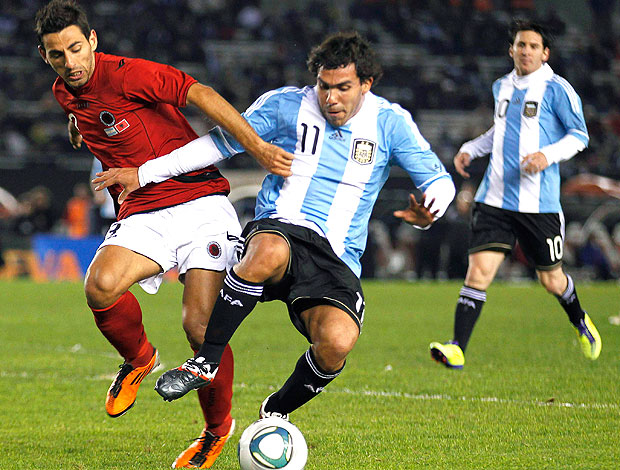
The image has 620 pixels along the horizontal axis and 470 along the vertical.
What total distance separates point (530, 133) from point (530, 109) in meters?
0.18

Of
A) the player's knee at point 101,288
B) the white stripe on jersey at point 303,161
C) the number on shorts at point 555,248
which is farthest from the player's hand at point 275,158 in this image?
the number on shorts at point 555,248

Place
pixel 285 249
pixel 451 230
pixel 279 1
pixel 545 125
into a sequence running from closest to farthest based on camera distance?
1. pixel 285 249
2. pixel 545 125
3. pixel 451 230
4. pixel 279 1

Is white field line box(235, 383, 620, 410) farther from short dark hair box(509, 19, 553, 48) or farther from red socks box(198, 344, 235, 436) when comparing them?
short dark hair box(509, 19, 553, 48)

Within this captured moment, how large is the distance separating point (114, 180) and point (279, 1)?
23523mm

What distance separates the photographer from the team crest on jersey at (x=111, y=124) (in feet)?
14.5

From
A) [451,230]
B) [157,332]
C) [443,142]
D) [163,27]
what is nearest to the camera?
[157,332]

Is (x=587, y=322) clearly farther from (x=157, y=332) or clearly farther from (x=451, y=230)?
(x=451, y=230)

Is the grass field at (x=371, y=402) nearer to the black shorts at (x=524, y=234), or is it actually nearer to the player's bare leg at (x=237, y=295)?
the player's bare leg at (x=237, y=295)

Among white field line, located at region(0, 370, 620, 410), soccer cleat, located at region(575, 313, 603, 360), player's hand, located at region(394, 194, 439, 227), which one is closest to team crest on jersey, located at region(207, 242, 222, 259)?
player's hand, located at region(394, 194, 439, 227)

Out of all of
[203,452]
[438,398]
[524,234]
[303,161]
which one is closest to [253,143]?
[303,161]

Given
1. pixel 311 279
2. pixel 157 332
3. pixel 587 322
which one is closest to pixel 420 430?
pixel 311 279

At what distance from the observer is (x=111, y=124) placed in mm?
4434

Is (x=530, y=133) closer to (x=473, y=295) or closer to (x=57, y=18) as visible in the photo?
(x=473, y=295)

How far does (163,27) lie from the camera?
77.5 ft
